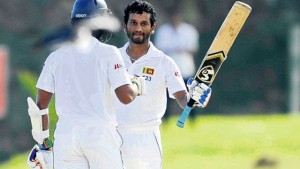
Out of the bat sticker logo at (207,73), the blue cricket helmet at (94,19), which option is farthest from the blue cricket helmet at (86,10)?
the bat sticker logo at (207,73)

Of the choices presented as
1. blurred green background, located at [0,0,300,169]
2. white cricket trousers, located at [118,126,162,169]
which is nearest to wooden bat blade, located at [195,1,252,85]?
white cricket trousers, located at [118,126,162,169]

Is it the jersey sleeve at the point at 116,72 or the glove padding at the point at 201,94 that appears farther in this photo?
the glove padding at the point at 201,94

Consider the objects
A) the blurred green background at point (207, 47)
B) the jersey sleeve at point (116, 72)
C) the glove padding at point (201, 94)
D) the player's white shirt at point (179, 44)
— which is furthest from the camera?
the blurred green background at point (207, 47)

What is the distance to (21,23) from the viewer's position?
69.5 feet

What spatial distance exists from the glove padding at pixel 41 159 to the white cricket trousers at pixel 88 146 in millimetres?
358

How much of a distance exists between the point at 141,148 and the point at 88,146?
0.97m

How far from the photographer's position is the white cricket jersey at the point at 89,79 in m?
6.36

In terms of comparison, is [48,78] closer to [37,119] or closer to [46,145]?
[37,119]

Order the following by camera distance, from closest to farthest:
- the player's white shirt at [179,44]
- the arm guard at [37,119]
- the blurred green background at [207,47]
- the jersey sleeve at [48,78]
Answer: the jersey sleeve at [48,78] < the arm guard at [37,119] < the player's white shirt at [179,44] < the blurred green background at [207,47]

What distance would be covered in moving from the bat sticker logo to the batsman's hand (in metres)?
1.08

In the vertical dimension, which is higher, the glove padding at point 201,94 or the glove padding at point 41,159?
the glove padding at point 201,94

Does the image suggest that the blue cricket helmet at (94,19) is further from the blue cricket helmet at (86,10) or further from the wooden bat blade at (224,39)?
the wooden bat blade at (224,39)

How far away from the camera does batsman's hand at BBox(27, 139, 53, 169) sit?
→ 22.3 ft

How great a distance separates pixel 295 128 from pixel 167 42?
183 cm
